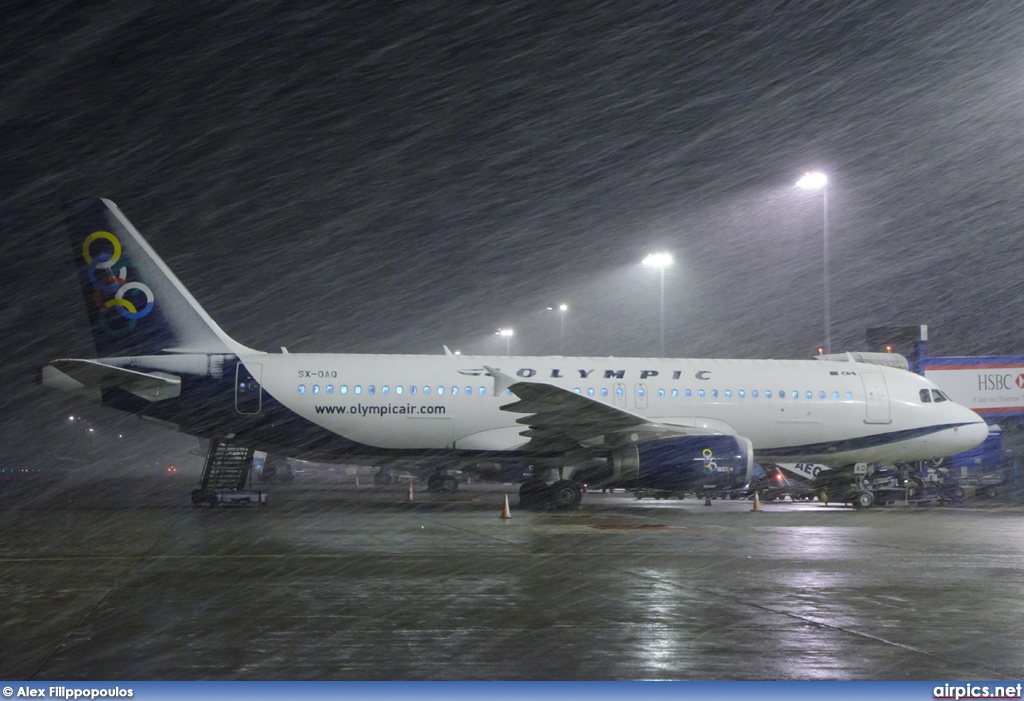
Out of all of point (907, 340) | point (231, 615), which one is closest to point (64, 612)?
point (231, 615)

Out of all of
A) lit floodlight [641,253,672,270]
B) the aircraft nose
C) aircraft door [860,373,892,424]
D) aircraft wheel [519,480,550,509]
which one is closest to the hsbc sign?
the aircraft nose

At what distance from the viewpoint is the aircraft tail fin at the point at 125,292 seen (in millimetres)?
22516

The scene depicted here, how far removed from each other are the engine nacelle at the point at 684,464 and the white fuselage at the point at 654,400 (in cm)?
273

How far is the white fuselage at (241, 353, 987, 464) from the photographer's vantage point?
75.2 ft

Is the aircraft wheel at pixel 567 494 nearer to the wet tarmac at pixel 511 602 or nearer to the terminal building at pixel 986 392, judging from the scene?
the wet tarmac at pixel 511 602

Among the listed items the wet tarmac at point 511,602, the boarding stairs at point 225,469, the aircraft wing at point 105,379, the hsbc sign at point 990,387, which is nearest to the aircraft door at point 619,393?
the wet tarmac at point 511,602

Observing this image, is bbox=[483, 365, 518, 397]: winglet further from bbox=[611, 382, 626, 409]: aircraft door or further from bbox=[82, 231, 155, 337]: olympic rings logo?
bbox=[82, 231, 155, 337]: olympic rings logo

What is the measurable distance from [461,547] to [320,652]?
7099 millimetres

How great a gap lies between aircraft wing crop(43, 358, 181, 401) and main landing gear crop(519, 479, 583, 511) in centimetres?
892

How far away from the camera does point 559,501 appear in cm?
2252

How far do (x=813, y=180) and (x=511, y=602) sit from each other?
21768 mm

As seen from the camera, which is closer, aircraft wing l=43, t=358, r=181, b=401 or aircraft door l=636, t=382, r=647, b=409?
aircraft wing l=43, t=358, r=181, b=401

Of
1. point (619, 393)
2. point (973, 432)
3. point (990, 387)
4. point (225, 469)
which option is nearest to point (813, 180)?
point (973, 432)

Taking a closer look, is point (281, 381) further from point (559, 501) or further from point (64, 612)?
point (64, 612)
